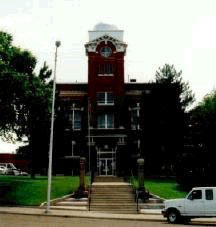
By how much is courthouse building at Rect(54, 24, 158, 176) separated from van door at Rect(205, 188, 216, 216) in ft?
78.2

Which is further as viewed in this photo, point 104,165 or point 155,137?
point 104,165

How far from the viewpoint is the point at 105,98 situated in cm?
4862

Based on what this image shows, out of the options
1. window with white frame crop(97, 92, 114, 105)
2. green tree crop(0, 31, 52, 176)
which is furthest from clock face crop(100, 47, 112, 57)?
green tree crop(0, 31, 52, 176)

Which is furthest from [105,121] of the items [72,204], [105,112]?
[72,204]

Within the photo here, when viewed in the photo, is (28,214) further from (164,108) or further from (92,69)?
(92,69)

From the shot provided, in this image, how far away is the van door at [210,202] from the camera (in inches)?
757

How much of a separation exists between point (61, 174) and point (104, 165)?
19.1 feet

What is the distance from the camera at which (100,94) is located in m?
48.8

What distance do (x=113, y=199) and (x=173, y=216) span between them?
8.74 meters

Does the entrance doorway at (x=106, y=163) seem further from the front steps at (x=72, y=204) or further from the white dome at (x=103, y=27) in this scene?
the white dome at (x=103, y=27)

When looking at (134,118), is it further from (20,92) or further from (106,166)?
(20,92)

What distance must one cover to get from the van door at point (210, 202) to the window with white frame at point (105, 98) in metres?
29.7

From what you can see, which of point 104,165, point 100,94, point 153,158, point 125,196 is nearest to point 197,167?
point 125,196

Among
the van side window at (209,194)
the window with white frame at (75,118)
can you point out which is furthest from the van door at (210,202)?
the window with white frame at (75,118)
